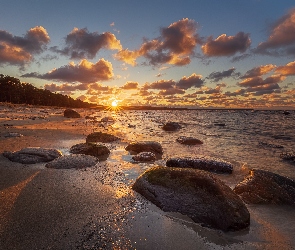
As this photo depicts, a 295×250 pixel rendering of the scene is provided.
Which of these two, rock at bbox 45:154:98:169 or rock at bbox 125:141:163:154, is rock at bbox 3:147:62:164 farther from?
rock at bbox 125:141:163:154

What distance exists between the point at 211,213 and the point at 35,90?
115122 millimetres

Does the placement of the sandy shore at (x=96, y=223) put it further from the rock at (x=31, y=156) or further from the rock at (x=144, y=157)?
the rock at (x=144, y=157)

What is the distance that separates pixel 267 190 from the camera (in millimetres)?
6344

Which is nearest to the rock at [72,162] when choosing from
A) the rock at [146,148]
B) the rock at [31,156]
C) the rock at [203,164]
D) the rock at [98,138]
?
the rock at [31,156]

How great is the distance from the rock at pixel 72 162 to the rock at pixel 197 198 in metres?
2.92

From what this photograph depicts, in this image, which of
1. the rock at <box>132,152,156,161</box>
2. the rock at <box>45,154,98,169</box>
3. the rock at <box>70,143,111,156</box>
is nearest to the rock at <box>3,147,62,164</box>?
the rock at <box>45,154,98,169</box>

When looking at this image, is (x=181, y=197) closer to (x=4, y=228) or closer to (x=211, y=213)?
(x=211, y=213)

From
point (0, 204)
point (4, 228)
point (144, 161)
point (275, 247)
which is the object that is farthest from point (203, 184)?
point (144, 161)

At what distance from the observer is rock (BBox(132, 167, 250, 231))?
177 inches

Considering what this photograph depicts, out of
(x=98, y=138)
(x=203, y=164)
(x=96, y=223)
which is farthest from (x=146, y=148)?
(x=96, y=223)

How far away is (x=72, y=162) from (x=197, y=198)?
14.8ft

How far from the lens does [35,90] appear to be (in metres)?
105

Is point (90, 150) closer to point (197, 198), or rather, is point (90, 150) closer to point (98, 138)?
point (98, 138)

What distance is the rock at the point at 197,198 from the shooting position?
451 cm
